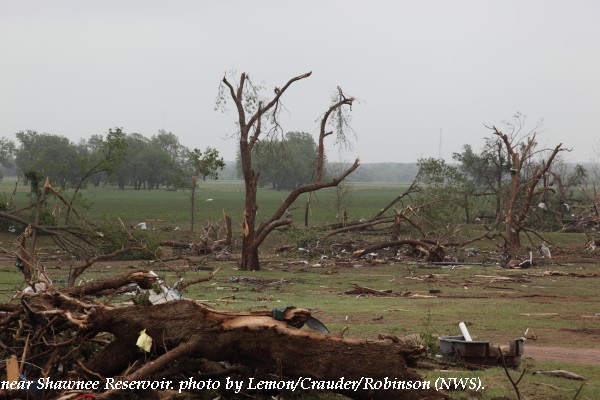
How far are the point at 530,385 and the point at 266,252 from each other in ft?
69.8

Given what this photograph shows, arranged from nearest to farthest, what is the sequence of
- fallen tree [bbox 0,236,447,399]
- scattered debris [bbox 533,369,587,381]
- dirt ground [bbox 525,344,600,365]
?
fallen tree [bbox 0,236,447,399] < scattered debris [bbox 533,369,587,381] < dirt ground [bbox 525,344,600,365]

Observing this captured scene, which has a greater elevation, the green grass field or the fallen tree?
the fallen tree

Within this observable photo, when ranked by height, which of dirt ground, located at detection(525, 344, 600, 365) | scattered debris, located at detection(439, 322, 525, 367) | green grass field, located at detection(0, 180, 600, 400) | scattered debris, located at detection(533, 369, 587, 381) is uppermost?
scattered debris, located at detection(439, 322, 525, 367)

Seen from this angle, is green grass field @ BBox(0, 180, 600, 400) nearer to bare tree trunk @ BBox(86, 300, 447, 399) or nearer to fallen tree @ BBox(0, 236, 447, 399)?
bare tree trunk @ BBox(86, 300, 447, 399)

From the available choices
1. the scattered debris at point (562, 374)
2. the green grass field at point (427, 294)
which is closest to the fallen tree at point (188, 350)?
the green grass field at point (427, 294)

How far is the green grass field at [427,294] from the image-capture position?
10.1 m

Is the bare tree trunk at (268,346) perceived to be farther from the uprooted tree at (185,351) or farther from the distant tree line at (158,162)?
the distant tree line at (158,162)

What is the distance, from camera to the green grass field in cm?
1013

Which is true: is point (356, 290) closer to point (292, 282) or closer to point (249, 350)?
point (292, 282)

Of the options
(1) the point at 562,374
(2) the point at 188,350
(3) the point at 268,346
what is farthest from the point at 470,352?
(2) the point at 188,350

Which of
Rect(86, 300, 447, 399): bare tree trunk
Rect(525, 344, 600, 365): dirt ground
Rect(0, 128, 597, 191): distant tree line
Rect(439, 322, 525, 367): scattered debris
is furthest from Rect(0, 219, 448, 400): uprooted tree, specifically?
Rect(0, 128, 597, 191): distant tree line

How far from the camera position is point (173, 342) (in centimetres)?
702

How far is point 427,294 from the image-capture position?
1708cm

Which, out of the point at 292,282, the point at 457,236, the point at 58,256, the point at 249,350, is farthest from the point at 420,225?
the point at 249,350
